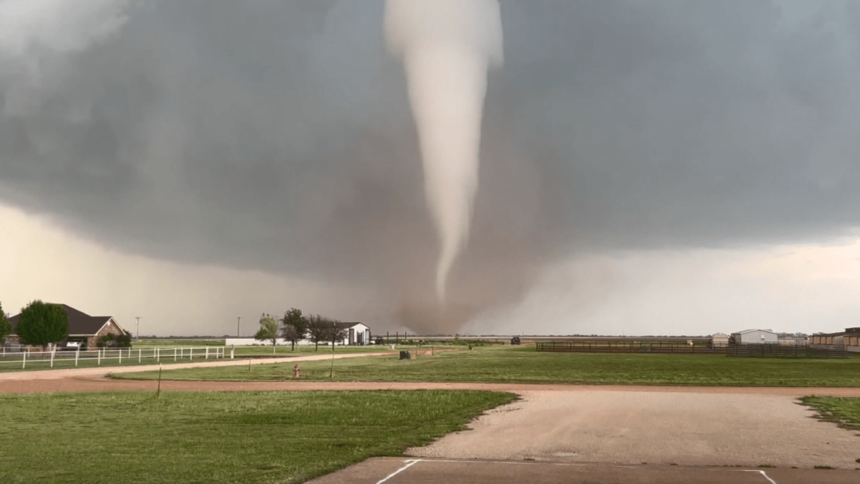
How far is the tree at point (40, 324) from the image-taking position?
90750 millimetres

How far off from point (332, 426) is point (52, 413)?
1060 centimetres

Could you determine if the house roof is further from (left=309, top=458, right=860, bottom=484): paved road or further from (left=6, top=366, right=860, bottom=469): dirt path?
(left=309, top=458, right=860, bottom=484): paved road

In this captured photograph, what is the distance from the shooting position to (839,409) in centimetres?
2667

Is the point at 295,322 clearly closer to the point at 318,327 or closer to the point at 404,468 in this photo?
the point at 318,327

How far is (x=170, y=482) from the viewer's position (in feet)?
40.2

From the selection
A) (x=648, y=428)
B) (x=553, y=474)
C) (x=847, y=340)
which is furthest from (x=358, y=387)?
(x=847, y=340)

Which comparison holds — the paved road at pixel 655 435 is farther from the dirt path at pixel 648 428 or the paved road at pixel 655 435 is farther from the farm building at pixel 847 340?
the farm building at pixel 847 340

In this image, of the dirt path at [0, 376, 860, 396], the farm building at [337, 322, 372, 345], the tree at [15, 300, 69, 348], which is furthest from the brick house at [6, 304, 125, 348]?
the dirt path at [0, 376, 860, 396]

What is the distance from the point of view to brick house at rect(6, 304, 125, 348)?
9838 centimetres

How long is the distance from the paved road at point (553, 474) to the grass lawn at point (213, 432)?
1.06 metres

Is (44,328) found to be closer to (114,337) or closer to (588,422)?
(114,337)

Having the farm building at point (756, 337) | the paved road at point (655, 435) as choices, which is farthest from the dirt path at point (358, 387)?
the farm building at point (756, 337)

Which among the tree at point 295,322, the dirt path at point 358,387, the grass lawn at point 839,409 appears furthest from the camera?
the tree at point 295,322

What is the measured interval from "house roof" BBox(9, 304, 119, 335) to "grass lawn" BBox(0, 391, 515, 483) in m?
78.3
